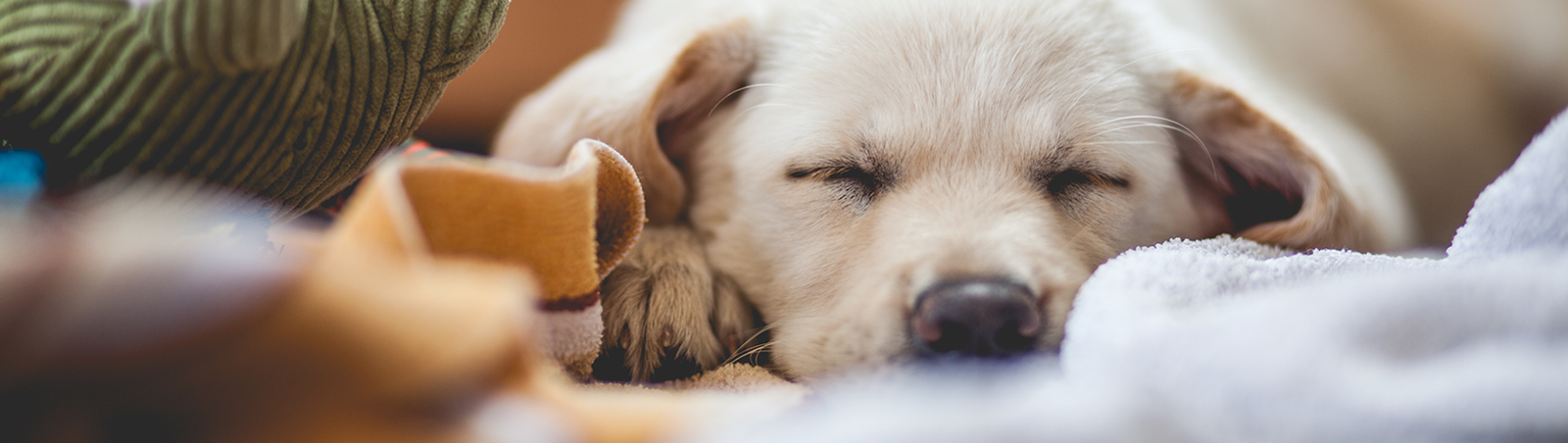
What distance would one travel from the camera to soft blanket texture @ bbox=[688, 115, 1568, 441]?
43 cm

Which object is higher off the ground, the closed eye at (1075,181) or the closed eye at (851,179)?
the closed eye at (1075,181)

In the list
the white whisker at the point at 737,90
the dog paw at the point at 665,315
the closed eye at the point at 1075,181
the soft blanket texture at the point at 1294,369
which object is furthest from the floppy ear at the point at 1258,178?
the dog paw at the point at 665,315

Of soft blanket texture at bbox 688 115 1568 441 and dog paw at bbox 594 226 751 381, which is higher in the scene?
soft blanket texture at bbox 688 115 1568 441

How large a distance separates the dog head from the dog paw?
0.20 ft

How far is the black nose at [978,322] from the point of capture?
81 cm

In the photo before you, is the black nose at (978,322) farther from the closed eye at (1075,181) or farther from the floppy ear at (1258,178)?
the floppy ear at (1258,178)

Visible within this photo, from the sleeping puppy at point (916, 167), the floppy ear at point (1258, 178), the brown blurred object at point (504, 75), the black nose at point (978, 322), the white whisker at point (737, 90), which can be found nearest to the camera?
the black nose at point (978, 322)

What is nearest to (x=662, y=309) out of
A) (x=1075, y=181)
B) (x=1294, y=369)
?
(x=1075, y=181)

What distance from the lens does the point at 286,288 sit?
42 cm

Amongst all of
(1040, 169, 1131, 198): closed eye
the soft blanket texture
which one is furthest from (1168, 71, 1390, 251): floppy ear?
the soft blanket texture

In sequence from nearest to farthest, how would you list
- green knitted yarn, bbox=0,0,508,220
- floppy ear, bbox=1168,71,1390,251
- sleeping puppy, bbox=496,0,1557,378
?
green knitted yarn, bbox=0,0,508,220, sleeping puppy, bbox=496,0,1557,378, floppy ear, bbox=1168,71,1390,251

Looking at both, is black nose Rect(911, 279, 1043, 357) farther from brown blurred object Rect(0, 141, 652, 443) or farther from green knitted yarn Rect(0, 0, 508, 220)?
green knitted yarn Rect(0, 0, 508, 220)

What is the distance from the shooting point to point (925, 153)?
105 cm

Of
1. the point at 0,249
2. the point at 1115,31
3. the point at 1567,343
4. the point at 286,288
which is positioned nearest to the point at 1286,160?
the point at 1115,31
